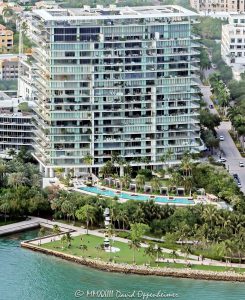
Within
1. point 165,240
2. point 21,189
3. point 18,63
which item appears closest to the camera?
point 165,240

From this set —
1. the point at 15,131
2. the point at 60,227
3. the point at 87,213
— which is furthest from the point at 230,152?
the point at 60,227

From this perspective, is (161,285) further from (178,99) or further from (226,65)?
(226,65)

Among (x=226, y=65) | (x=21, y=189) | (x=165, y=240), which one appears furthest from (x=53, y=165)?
(x=226, y=65)

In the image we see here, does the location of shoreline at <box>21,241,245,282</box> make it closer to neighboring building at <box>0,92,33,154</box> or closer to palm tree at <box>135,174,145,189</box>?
palm tree at <box>135,174,145,189</box>

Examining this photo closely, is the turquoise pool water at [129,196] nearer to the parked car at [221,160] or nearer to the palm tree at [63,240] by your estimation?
the palm tree at [63,240]

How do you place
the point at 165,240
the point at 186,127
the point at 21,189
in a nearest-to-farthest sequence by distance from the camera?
the point at 165,240 < the point at 21,189 < the point at 186,127

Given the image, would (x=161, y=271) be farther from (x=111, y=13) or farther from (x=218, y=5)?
(x=218, y=5)
